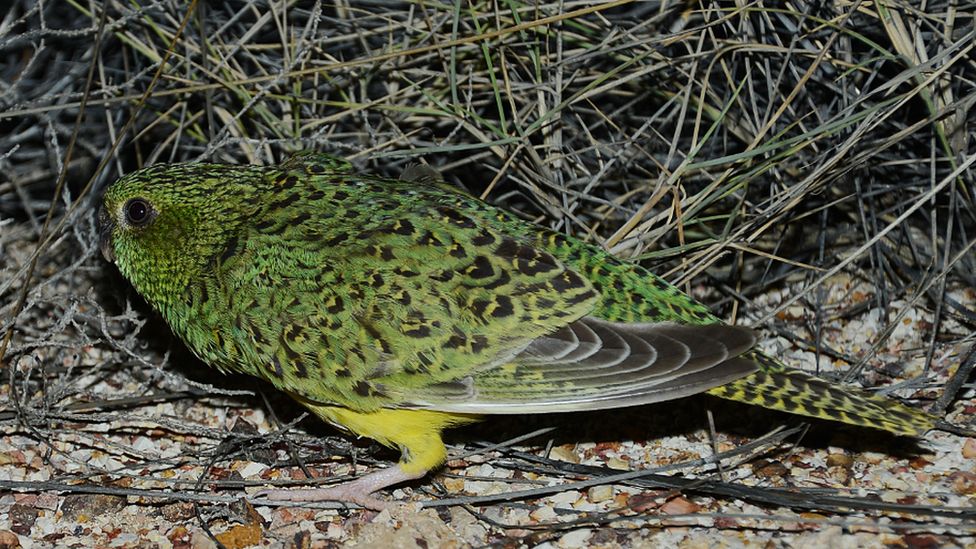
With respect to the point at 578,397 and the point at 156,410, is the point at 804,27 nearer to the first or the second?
the point at 578,397

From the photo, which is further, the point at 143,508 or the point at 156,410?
the point at 156,410

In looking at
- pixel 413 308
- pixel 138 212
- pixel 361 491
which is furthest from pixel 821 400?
pixel 138 212

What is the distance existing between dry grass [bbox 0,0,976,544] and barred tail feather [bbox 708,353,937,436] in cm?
31

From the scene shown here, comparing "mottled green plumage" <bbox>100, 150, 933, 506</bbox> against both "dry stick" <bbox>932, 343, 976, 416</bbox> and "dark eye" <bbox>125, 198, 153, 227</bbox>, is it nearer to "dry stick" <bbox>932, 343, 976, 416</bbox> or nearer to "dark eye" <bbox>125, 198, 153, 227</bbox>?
"dark eye" <bbox>125, 198, 153, 227</bbox>

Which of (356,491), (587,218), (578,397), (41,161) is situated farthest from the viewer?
(41,161)

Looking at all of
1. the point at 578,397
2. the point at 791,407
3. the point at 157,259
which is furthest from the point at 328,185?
the point at 791,407

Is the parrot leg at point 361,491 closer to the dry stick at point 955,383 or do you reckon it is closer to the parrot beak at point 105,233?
the parrot beak at point 105,233

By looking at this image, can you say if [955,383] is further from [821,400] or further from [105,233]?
[105,233]

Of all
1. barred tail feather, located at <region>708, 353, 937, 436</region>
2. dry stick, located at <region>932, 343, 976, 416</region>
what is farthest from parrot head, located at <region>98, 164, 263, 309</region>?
dry stick, located at <region>932, 343, 976, 416</region>

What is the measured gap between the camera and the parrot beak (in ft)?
14.4

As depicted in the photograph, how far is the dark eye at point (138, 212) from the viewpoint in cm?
427

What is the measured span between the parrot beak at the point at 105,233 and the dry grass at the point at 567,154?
6.7 inches

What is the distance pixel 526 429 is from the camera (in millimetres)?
4516

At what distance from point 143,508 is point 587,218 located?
2.46m
